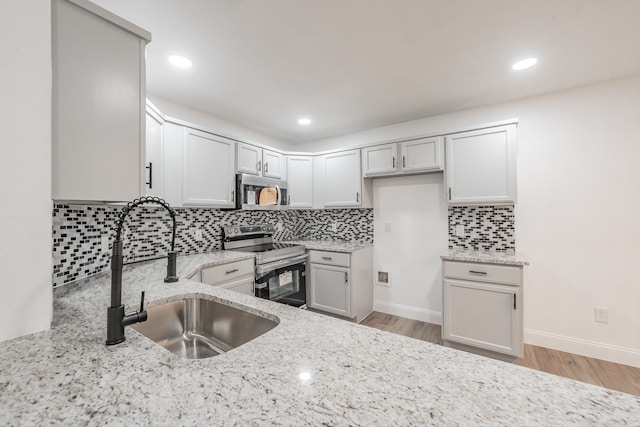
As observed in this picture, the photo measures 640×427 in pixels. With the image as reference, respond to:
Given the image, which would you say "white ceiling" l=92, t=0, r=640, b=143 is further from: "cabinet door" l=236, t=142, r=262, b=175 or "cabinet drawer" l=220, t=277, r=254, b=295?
"cabinet drawer" l=220, t=277, r=254, b=295

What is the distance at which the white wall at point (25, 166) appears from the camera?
76 cm

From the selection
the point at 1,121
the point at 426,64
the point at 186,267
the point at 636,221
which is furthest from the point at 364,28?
the point at 636,221

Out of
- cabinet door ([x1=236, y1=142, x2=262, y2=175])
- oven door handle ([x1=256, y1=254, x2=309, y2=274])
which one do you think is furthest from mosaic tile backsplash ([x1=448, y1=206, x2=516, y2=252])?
cabinet door ([x1=236, y1=142, x2=262, y2=175])

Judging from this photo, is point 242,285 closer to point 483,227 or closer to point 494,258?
point 494,258

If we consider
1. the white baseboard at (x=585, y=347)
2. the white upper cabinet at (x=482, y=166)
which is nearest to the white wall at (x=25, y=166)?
the white upper cabinet at (x=482, y=166)

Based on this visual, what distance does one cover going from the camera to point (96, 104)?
94 centimetres

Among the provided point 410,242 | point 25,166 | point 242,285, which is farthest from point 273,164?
point 25,166

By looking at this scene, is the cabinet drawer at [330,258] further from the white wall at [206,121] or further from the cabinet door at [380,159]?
the white wall at [206,121]

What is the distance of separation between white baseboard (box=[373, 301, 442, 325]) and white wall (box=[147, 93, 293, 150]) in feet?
8.46

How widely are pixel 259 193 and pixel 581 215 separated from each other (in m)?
3.13

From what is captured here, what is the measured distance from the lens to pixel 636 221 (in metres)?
2.15

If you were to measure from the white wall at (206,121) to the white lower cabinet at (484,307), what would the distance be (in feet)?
8.40

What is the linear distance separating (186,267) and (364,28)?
201 centimetres

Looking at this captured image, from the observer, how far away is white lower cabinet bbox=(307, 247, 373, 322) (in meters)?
2.92
